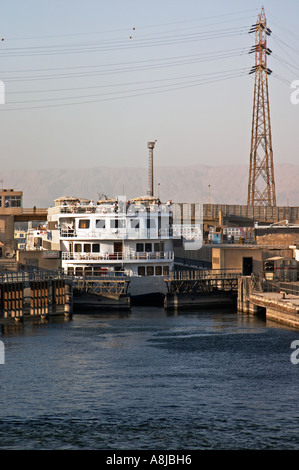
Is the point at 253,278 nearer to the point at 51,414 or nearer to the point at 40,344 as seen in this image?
the point at 40,344

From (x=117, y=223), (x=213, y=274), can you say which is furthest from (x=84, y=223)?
(x=213, y=274)

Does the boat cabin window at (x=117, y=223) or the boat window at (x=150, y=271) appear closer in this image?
the boat window at (x=150, y=271)

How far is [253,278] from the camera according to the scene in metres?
67.9

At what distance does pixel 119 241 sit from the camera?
70875mm

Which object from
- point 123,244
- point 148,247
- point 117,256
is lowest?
point 117,256

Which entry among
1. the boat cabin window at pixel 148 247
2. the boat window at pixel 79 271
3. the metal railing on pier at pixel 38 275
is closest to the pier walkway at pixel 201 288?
the boat cabin window at pixel 148 247

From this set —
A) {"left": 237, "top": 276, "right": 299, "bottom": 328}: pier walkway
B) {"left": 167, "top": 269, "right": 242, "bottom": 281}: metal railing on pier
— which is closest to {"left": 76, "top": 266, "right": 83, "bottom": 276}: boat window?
{"left": 167, "top": 269, "right": 242, "bottom": 281}: metal railing on pier

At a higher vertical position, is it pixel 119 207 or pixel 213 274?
Result: pixel 119 207

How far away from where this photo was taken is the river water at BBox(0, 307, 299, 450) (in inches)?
1212

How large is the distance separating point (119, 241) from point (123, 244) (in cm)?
70

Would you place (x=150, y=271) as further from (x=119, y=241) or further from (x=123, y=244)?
(x=119, y=241)

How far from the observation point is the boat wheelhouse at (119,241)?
7006 centimetres

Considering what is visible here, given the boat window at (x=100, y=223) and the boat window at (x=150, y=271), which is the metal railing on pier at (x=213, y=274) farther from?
the boat window at (x=100, y=223)

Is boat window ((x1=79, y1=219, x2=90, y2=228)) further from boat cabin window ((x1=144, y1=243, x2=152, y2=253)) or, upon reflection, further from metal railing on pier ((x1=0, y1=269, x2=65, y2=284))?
metal railing on pier ((x1=0, y1=269, x2=65, y2=284))
